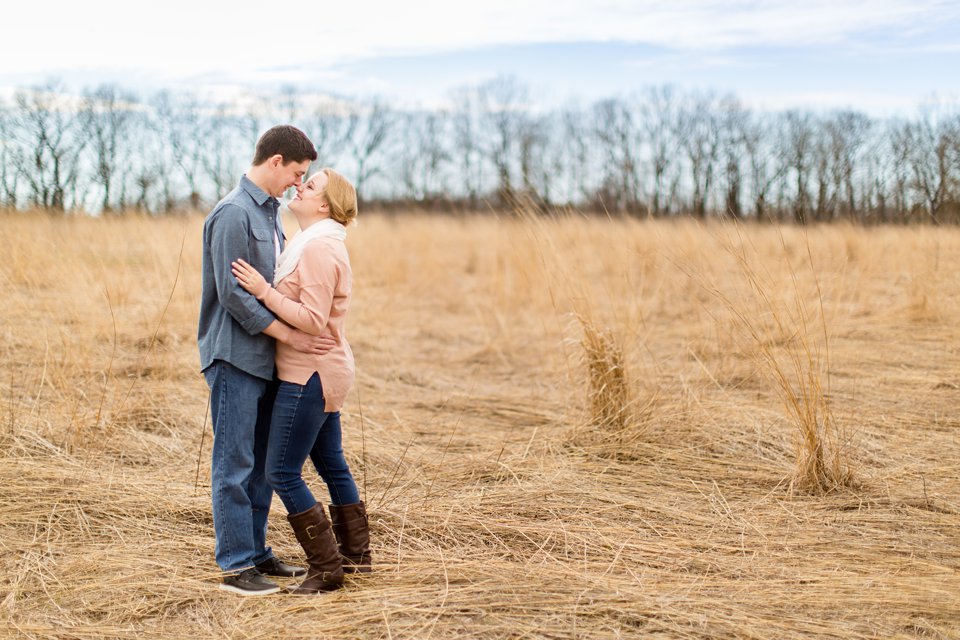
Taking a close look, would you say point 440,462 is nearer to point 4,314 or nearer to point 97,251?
point 4,314

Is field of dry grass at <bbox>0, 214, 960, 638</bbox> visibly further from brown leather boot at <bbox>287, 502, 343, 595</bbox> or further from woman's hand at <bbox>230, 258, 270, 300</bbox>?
woman's hand at <bbox>230, 258, 270, 300</bbox>

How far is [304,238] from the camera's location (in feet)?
8.05

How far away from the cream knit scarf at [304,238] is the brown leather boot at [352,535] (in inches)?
30.0

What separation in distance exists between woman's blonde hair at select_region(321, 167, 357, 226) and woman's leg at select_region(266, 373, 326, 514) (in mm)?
483

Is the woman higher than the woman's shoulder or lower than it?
lower

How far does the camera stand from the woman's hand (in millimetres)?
2393

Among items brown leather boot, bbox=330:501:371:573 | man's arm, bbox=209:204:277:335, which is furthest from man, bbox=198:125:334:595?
brown leather boot, bbox=330:501:371:573

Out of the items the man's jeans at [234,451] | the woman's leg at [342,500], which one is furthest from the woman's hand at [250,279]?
the woman's leg at [342,500]

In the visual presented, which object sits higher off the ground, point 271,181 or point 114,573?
point 271,181

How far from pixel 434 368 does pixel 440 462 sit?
8.45 ft

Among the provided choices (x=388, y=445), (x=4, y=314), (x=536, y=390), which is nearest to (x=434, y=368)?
(x=536, y=390)

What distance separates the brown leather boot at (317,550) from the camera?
2.51 meters

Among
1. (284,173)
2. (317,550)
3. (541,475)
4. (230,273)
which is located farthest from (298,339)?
(541,475)

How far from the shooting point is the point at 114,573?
2.73 m
